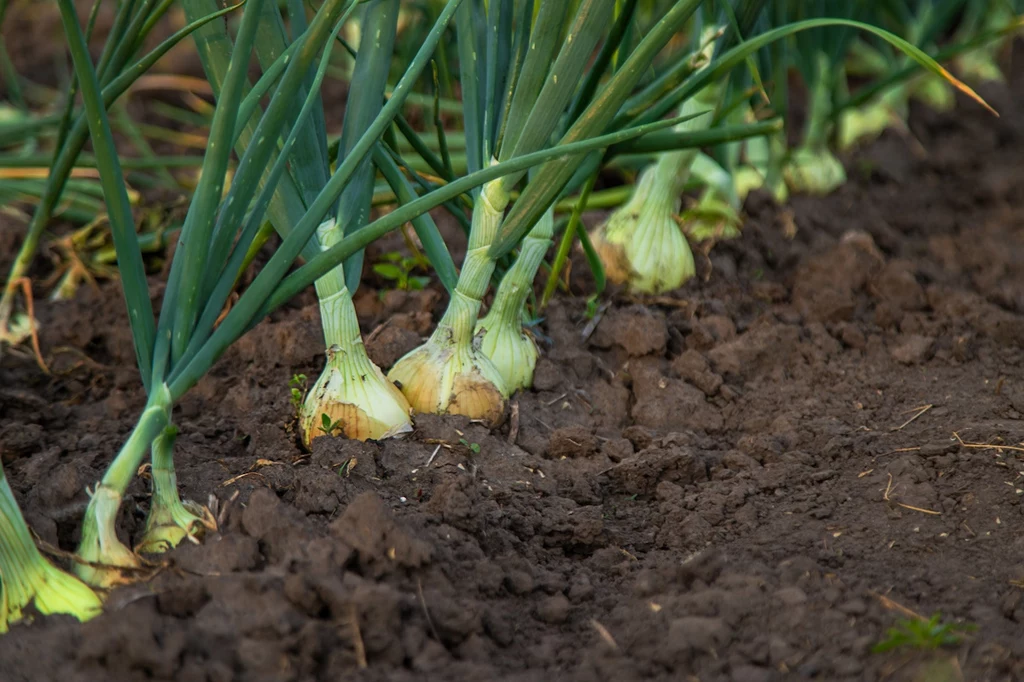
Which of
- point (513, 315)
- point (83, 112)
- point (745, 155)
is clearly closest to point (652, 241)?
point (513, 315)

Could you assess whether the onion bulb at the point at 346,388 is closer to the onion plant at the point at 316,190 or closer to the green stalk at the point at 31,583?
the onion plant at the point at 316,190

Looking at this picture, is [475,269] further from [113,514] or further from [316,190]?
[113,514]

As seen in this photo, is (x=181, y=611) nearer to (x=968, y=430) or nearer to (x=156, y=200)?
(x=968, y=430)

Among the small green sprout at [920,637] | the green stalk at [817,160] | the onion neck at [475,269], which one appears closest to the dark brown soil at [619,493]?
the small green sprout at [920,637]

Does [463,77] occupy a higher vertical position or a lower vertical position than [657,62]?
higher

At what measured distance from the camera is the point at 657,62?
10.8ft

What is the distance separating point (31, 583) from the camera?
3.73ft

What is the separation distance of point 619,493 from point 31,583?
Answer: 2.62 ft

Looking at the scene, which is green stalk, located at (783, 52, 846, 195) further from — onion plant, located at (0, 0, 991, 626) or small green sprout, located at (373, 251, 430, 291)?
small green sprout, located at (373, 251, 430, 291)

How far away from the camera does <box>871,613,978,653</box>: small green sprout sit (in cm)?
109

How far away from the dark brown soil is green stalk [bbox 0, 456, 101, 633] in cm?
2

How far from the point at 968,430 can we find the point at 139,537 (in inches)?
46.3

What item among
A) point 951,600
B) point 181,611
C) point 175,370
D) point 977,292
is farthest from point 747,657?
point 977,292

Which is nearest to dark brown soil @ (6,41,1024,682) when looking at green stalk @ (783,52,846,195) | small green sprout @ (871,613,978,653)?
small green sprout @ (871,613,978,653)
